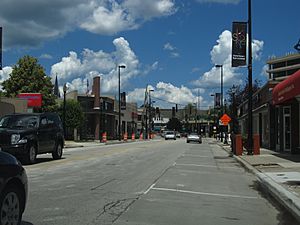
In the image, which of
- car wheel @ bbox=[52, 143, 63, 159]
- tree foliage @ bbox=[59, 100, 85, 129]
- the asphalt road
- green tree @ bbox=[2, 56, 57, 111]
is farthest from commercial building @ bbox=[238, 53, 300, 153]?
green tree @ bbox=[2, 56, 57, 111]

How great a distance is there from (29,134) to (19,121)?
1.11 m

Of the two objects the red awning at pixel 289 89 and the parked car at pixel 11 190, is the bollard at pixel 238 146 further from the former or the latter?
the parked car at pixel 11 190

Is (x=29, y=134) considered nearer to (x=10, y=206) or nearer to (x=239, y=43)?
(x=10, y=206)

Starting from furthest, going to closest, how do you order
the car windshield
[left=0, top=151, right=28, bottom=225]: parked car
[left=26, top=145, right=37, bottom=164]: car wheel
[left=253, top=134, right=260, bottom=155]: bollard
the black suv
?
[left=253, top=134, right=260, bottom=155]: bollard < the car windshield < [left=26, top=145, right=37, bottom=164]: car wheel < the black suv < [left=0, top=151, right=28, bottom=225]: parked car

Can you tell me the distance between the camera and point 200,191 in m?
12.5

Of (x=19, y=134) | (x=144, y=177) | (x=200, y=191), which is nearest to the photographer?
(x=200, y=191)

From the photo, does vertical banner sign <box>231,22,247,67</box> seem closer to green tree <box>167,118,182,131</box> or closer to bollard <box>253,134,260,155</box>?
bollard <box>253,134,260,155</box>

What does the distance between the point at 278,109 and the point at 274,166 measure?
1213 cm

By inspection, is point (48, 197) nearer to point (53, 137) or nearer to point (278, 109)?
point (53, 137)

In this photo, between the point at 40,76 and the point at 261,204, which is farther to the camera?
the point at 40,76

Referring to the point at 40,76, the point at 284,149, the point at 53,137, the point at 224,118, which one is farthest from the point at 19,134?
the point at 40,76

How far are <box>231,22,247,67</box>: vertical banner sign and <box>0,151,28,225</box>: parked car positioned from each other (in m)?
21.3

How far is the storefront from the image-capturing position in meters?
21.3

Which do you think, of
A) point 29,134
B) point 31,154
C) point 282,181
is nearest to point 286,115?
point 282,181
